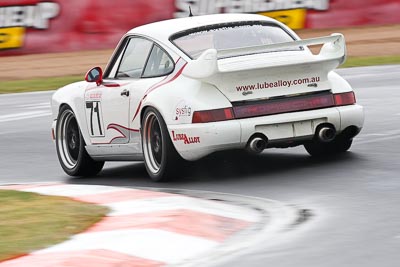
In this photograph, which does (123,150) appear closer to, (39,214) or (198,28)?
(198,28)

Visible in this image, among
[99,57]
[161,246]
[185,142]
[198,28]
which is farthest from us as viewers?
[99,57]

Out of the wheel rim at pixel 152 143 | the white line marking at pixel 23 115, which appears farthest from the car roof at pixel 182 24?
the white line marking at pixel 23 115

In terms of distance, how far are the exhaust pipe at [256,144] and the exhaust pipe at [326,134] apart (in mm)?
518

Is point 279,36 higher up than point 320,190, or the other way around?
point 279,36

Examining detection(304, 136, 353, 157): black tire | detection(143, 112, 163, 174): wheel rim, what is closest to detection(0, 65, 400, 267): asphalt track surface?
detection(304, 136, 353, 157): black tire

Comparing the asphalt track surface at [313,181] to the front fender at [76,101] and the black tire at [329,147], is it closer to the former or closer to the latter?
the black tire at [329,147]

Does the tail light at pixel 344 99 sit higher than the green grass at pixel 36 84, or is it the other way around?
the green grass at pixel 36 84

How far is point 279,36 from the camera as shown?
11102 mm

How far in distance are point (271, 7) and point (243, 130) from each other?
20.2 metres

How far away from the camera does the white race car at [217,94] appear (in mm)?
10195

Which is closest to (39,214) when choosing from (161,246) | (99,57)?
(161,246)

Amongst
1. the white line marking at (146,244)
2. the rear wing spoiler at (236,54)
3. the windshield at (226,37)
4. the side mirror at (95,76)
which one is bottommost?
the white line marking at (146,244)

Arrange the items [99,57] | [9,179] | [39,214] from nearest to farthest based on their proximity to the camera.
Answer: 1. [39,214]
2. [9,179]
3. [99,57]

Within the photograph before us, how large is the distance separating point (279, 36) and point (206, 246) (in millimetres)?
4137
